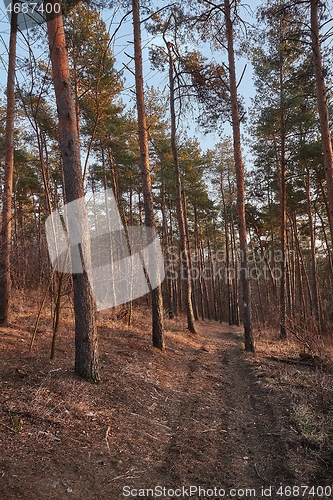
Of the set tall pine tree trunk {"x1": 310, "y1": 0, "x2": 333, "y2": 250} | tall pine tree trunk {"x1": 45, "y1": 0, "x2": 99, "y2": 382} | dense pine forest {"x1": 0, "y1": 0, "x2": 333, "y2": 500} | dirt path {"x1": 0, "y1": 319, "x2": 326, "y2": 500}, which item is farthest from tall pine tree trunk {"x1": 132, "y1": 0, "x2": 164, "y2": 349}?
tall pine tree trunk {"x1": 310, "y1": 0, "x2": 333, "y2": 250}

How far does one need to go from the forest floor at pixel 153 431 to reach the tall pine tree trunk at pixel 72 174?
1.14ft

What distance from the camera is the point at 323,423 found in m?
4.03

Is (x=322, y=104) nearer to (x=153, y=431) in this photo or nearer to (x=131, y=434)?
(x=153, y=431)

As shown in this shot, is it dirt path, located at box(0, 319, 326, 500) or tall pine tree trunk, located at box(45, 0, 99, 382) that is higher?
tall pine tree trunk, located at box(45, 0, 99, 382)

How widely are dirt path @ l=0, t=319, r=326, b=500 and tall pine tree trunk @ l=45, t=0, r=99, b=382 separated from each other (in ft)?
1.23

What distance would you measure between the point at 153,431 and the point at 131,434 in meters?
0.33

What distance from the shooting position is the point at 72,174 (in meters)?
4.96

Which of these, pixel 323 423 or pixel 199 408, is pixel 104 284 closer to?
pixel 199 408

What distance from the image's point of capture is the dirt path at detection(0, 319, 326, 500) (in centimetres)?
289

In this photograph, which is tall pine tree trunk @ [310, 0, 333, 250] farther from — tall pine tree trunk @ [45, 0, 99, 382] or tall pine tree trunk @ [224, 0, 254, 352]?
tall pine tree trunk @ [45, 0, 99, 382]

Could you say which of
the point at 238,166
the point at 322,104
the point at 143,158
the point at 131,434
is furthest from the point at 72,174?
the point at 322,104

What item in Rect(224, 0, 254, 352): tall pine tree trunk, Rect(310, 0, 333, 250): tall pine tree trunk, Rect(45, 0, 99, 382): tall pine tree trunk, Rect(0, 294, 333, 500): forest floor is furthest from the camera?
Rect(224, 0, 254, 352): tall pine tree trunk

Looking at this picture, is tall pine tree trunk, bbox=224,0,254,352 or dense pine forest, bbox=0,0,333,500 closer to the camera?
dense pine forest, bbox=0,0,333,500

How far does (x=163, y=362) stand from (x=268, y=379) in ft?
7.52
